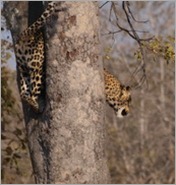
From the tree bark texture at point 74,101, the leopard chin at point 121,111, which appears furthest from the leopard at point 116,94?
the tree bark texture at point 74,101

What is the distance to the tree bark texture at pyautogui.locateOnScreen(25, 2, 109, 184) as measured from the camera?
219 inches

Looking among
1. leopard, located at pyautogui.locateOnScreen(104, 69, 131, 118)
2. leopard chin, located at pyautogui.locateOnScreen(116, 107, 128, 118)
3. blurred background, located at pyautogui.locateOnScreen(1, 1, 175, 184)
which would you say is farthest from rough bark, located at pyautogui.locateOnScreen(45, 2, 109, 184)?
blurred background, located at pyautogui.locateOnScreen(1, 1, 175, 184)

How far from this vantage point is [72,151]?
5551 mm

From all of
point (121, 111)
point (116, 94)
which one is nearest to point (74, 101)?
point (116, 94)

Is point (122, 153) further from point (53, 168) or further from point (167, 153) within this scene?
point (53, 168)

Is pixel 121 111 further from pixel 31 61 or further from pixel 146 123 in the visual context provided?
pixel 146 123

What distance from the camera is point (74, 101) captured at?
5562 mm

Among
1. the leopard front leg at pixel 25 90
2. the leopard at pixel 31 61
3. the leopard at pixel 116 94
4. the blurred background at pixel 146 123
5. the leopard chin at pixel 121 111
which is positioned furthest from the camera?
the blurred background at pixel 146 123

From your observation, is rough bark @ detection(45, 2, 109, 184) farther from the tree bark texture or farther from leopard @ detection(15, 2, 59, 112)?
leopard @ detection(15, 2, 59, 112)

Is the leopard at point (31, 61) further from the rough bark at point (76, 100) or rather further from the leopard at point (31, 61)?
the rough bark at point (76, 100)

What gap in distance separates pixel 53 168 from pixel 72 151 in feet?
0.80

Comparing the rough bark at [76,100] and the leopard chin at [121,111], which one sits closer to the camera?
the rough bark at [76,100]

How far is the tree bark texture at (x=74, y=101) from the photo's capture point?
5.56m

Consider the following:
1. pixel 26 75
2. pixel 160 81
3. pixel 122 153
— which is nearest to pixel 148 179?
pixel 122 153
